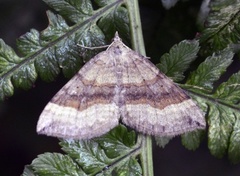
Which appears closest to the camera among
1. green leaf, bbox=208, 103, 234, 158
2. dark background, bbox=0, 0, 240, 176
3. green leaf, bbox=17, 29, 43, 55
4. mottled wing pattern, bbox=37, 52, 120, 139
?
mottled wing pattern, bbox=37, 52, 120, 139

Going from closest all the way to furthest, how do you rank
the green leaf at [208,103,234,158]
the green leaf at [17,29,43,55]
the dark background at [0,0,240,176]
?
the green leaf at [208,103,234,158] < the green leaf at [17,29,43,55] < the dark background at [0,0,240,176]

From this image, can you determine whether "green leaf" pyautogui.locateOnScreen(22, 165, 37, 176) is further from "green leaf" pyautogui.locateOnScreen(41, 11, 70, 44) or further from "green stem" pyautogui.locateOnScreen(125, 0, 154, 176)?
"green leaf" pyautogui.locateOnScreen(41, 11, 70, 44)

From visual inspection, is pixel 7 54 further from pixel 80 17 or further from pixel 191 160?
pixel 191 160

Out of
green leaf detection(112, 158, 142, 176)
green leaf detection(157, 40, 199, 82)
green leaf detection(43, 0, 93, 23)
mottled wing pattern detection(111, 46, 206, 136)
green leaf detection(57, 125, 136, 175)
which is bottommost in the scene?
green leaf detection(112, 158, 142, 176)

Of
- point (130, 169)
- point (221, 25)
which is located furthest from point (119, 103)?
point (221, 25)

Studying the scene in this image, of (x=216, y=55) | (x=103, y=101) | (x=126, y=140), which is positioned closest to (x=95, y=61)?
(x=103, y=101)

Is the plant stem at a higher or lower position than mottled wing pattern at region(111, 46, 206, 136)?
higher

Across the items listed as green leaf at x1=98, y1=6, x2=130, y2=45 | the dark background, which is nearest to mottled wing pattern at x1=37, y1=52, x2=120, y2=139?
green leaf at x1=98, y1=6, x2=130, y2=45

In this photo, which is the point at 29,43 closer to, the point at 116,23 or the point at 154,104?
the point at 116,23
